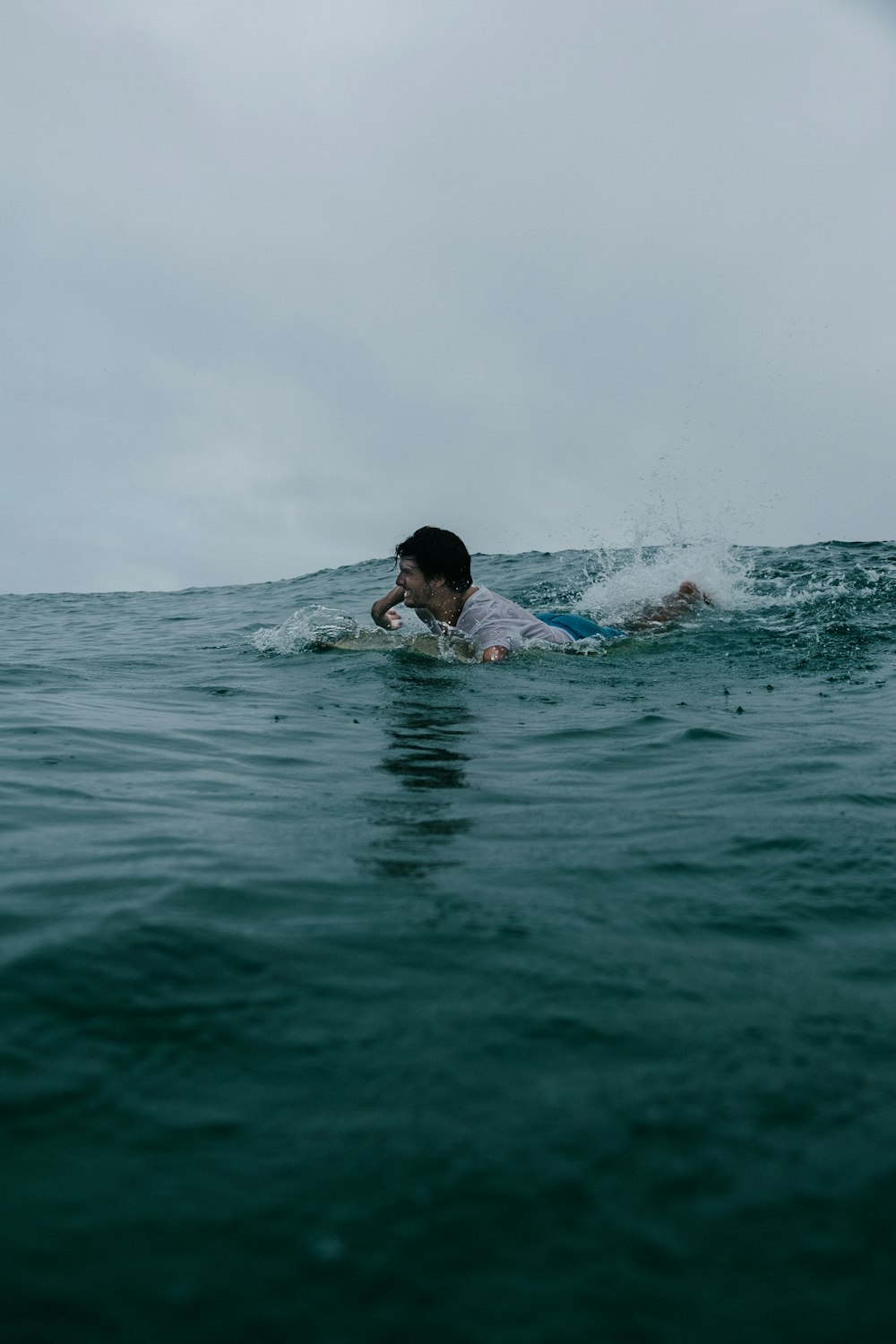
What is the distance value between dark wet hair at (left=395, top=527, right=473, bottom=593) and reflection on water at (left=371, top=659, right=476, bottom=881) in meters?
1.25

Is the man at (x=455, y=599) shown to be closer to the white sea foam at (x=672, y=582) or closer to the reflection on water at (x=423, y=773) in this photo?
the reflection on water at (x=423, y=773)

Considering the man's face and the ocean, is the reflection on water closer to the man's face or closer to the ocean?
the ocean

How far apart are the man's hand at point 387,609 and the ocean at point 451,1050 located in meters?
4.44

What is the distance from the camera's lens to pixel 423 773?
456 cm

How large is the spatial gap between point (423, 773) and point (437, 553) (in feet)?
14.3

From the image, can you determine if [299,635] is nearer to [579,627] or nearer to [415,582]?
[415,582]

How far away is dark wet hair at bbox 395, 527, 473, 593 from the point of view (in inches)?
338

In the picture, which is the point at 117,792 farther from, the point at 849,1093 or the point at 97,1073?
the point at 849,1093

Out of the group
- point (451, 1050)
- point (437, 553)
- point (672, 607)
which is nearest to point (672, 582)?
point (672, 607)

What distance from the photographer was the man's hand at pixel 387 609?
928 cm

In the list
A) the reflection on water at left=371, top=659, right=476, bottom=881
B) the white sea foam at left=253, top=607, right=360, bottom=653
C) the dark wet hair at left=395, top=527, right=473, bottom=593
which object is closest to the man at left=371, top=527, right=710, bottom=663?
the dark wet hair at left=395, top=527, right=473, bottom=593

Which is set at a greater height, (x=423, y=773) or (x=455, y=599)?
(x=455, y=599)

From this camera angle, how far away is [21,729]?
5.93 metres

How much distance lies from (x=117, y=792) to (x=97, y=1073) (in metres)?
2.63
